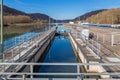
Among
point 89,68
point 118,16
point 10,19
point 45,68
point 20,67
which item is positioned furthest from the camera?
point 10,19

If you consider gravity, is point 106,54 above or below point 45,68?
above

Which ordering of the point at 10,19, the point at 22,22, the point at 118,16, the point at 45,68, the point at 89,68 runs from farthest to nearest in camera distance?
the point at 22,22, the point at 10,19, the point at 118,16, the point at 45,68, the point at 89,68

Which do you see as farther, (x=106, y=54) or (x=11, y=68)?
(x=106, y=54)

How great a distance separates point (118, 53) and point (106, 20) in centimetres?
12249

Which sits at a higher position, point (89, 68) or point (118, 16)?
point (118, 16)

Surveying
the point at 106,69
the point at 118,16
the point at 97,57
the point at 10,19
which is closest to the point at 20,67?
the point at 106,69

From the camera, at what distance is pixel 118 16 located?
135 m

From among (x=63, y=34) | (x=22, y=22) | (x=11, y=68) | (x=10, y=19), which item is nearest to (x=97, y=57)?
(x=11, y=68)

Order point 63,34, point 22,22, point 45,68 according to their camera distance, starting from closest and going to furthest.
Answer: point 45,68
point 63,34
point 22,22

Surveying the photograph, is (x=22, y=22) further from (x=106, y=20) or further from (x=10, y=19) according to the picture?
(x=106, y=20)

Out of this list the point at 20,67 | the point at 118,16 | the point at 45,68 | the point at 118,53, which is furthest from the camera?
the point at 118,16

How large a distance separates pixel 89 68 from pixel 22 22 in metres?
174

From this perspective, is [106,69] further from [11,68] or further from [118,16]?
[118,16]

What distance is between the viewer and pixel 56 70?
19.1 m
